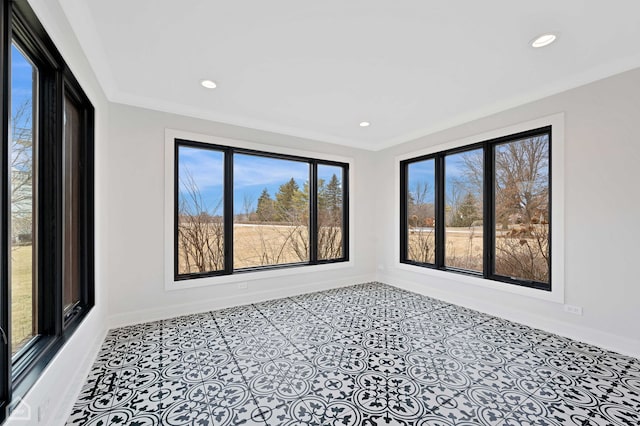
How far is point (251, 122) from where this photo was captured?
419 centimetres

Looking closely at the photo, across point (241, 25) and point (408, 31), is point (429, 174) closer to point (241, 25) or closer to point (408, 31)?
point (408, 31)

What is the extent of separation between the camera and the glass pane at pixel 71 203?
227 centimetres

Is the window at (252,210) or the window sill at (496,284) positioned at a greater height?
the window at (252,210)

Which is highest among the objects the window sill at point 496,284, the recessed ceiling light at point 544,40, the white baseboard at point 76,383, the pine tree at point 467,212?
the recessed ceiling light at point 544,40

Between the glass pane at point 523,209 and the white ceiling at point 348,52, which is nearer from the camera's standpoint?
the white ceiling at point 348,52

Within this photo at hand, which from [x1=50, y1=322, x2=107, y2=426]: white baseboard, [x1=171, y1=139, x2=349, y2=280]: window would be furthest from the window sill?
[x1=50, y1=322, x2=107, y2=426]: white baseboard

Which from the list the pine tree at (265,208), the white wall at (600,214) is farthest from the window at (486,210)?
the pine tree at (265,208)

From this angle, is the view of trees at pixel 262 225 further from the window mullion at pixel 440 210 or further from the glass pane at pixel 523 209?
the glass pane at pixel 523 209

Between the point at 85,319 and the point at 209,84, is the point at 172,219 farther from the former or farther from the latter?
the point at 209,84

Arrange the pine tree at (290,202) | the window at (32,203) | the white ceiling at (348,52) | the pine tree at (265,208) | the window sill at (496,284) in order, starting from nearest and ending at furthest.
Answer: the window at (32,203), the white ceiling at (348,52), the window sill at (496,284), the pine tree at (265,208), the pine tree at (290,202)

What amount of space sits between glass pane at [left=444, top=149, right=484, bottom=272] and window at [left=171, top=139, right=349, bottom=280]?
1.78 metres

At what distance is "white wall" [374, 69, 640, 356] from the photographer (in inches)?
105

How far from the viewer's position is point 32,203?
1.77 m

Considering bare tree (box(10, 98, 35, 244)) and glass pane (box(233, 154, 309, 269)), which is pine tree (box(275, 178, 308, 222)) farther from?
bare tree (box(10, 98, 35, 244))
